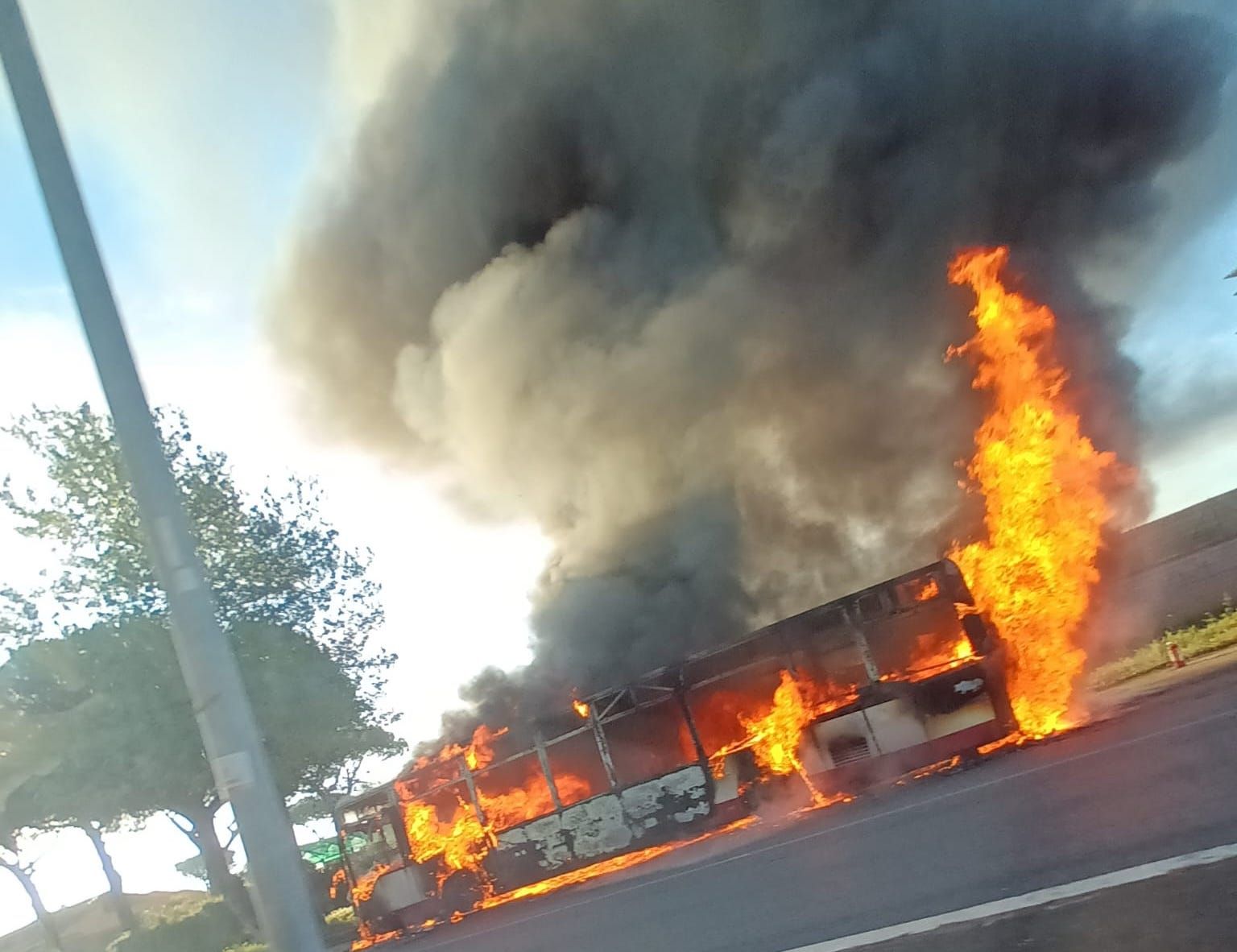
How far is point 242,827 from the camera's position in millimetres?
2664

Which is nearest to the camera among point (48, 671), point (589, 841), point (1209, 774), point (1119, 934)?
point (1119, 934)

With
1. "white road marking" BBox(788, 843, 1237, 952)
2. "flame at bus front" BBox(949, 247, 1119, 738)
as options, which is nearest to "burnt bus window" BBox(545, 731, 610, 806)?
"flame at bus front" BBox(949, 247, 1119, 738)

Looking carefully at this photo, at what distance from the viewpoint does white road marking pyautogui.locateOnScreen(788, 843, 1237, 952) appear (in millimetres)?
4367

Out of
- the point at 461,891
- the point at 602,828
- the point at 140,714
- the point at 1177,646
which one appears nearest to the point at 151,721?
the point at 140,714

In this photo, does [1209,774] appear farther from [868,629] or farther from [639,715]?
[639,715]

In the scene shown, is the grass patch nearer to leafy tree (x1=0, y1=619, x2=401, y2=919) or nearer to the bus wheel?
the bus wheel

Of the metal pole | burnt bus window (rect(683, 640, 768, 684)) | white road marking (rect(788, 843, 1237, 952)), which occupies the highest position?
the metal pole

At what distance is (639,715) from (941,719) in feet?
12.8

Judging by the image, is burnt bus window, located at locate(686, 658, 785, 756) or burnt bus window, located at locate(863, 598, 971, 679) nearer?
burnt bus window, located at locate(863, 598, 971, 679)

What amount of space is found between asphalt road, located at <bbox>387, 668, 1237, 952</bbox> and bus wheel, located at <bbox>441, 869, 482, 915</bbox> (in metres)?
2.36

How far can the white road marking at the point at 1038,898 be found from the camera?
4.37m

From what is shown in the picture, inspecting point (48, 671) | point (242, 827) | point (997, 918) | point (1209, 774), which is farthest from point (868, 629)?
point (48, 671)

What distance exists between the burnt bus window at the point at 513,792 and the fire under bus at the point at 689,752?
0.02 m

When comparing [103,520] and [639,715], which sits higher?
[103,520]
